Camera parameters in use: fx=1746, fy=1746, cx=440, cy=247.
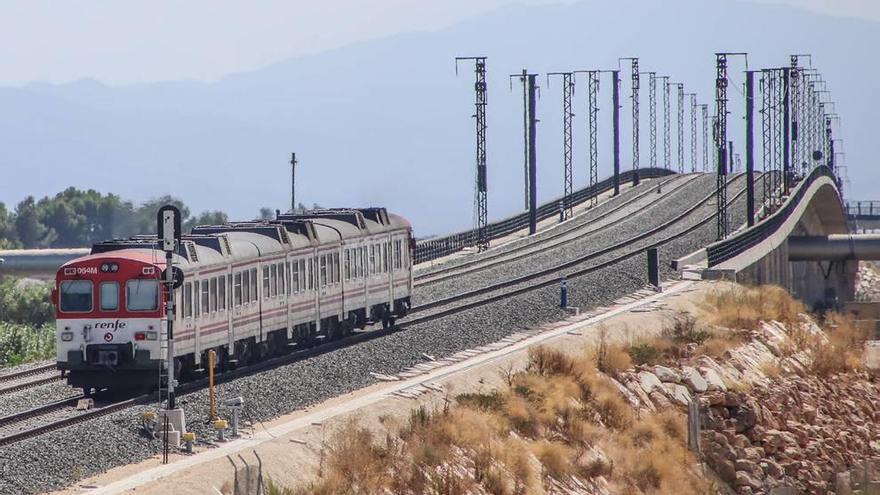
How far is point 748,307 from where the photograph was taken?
4947cm

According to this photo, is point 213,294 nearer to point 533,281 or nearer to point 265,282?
point 265,282

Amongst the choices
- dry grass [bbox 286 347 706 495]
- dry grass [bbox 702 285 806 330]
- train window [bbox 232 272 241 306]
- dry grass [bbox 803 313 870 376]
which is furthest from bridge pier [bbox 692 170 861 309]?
train window [bbox 232 272 241 306]

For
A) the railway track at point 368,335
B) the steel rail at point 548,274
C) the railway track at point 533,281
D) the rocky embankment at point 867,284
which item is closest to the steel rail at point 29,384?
the railway track at point 368,335

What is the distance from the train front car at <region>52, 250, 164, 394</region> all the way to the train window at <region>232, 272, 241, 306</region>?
3.14 metres

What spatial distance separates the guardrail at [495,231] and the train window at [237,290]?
37.3 metres

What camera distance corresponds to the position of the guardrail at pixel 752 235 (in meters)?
60.6

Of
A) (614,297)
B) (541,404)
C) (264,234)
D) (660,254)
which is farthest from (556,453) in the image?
(660,254)

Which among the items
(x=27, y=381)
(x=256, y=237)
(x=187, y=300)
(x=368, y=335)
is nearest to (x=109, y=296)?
(x=187, y=300)

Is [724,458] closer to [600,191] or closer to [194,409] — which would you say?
[194,409]

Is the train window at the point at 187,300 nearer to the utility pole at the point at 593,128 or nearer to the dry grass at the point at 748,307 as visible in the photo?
the dry grass at the point at 748,307

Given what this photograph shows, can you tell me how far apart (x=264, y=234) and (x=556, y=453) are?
1211 centimetres

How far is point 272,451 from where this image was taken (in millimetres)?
23938

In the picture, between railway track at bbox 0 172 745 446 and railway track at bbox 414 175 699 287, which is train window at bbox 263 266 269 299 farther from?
railway track at bbox 414 175 699 287

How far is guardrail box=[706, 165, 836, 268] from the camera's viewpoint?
199 feet
